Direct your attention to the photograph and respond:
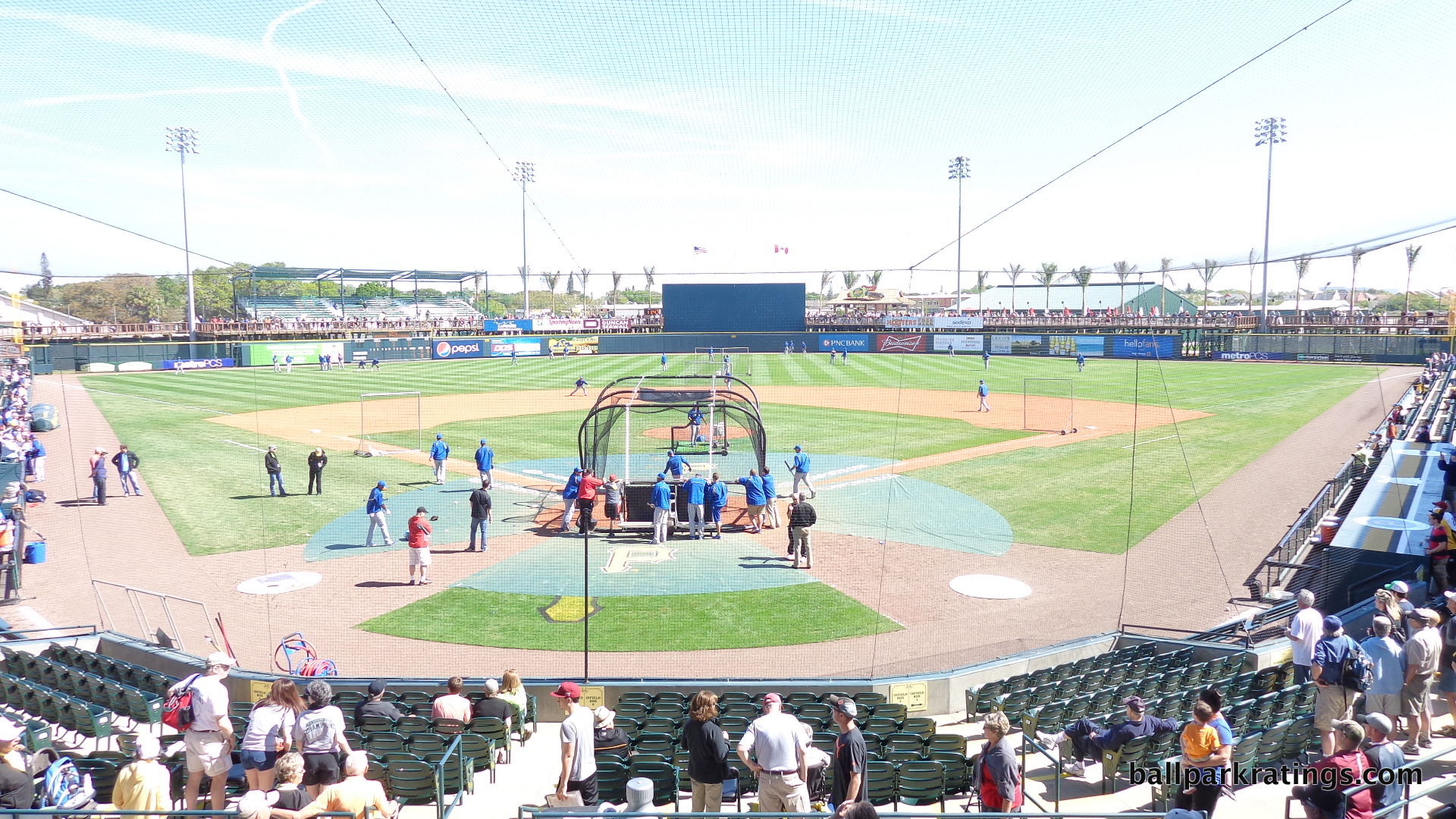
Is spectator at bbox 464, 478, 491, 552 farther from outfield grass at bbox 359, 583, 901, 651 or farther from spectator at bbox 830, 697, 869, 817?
spectator at bbox 830, 697, 869, 817

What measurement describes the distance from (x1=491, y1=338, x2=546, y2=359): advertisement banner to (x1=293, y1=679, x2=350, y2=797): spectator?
61.3 meters

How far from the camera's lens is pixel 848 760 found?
5879 mm

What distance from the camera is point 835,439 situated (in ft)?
96.5

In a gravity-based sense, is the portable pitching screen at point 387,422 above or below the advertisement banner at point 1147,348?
below

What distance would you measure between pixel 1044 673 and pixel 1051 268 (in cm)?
14487

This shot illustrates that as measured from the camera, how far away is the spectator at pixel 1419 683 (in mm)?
7559

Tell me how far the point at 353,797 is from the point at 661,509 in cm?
1174

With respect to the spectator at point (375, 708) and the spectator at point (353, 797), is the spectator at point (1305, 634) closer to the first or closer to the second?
the spectator at point (353, 797)

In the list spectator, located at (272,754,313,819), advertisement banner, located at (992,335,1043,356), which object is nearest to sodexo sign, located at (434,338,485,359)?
advertisement banner, located at (992,335,1043,356)

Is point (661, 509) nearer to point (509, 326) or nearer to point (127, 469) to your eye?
point (127, 469)

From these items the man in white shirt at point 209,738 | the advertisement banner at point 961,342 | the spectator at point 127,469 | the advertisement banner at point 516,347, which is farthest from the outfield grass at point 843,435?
the man in white shirt at point 209,738

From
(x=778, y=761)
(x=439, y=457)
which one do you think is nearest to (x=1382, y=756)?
(x=778, y=761)

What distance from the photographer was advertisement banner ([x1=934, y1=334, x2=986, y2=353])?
6644 centimetres

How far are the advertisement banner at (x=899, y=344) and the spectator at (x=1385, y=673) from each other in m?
61.2
